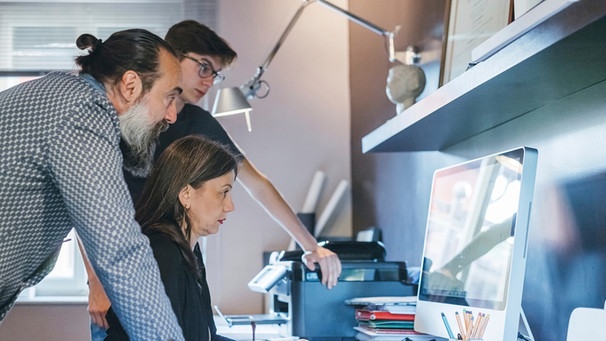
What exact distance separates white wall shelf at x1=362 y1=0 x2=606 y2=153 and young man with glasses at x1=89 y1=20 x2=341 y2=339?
1.28 ft

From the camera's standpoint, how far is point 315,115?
4.45m

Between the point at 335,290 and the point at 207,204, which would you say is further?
the point at 335,290

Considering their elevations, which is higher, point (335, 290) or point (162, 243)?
point (162, 243)

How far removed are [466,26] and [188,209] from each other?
3.44 feet

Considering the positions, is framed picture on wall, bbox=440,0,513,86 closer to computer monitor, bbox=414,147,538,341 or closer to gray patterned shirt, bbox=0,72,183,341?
computer monitor, bbox=414,147,538,341

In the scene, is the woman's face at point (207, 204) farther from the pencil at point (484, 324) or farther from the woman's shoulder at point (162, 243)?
the pencil at point (484, 324)

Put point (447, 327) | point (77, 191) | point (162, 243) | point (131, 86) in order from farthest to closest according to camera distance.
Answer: point (447, 327) → point (162, 243) → point (131, 86) → point (77, 191)

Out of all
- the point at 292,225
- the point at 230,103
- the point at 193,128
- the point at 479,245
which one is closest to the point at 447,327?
the point at 479,245

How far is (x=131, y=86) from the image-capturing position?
1750 millimetres

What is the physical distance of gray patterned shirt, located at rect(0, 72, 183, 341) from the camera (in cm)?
152

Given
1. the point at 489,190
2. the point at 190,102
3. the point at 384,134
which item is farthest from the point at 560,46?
the point at 190,102

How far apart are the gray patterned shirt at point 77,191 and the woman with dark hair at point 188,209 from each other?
0.25 meters

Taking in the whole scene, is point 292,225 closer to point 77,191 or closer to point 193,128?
point 193,128

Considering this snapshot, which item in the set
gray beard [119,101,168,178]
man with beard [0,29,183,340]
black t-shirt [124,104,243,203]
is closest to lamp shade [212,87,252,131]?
black t-shirt [124,104,243,203]
